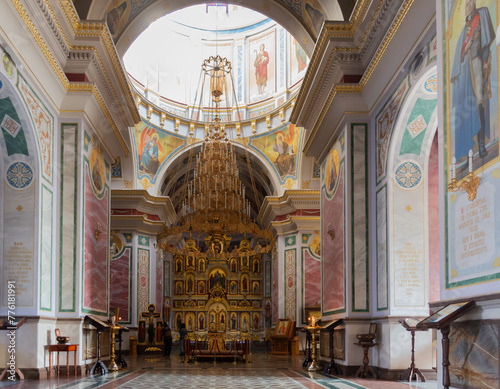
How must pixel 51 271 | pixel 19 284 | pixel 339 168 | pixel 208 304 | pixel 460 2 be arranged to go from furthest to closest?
pixel 208 304 → pixel 339 168 → pixel 51 271 → pixel 19 284 → pixel 460 2

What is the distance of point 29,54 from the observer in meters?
10.1

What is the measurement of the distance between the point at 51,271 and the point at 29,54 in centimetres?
400

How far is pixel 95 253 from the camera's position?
13922mm

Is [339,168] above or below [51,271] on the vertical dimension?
above

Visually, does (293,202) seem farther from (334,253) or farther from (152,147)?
(334,253)

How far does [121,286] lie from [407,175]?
1436cm

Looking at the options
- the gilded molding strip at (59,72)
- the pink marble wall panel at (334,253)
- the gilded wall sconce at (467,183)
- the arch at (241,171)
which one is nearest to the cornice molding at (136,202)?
the arch at (241,171)

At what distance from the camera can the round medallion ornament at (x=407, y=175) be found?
11055 mm

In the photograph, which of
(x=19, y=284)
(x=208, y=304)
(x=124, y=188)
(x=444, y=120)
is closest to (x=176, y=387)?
(x=19, y=284)

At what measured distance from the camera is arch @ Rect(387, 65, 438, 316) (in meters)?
10.9

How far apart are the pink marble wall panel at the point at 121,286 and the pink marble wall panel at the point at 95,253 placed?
25.7 ft

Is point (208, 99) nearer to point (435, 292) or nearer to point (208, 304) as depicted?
point (208, 304)

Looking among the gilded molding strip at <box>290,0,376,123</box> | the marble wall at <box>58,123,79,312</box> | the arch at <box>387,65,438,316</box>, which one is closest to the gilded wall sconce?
the arch at <box>387,65,438,316</box>

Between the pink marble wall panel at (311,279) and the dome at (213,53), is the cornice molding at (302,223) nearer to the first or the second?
the pink marble wall panel at (311,279)
